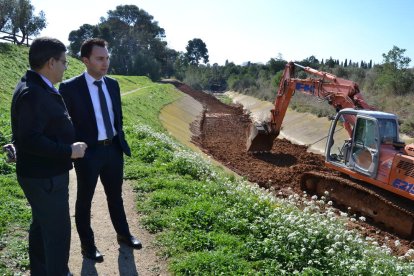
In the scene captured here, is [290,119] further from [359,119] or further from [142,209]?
[142,209]

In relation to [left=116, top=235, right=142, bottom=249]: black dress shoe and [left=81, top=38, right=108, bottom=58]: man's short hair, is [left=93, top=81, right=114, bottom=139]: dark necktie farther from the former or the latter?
[left=116, top=235, right=142, bottom=249]: black dress shoe

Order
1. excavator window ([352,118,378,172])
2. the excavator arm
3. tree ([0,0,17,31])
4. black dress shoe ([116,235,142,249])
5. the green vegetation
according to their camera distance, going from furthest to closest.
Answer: tree ([0,0,17,31])
the excavator arm
excavator window ([352,118,378,172])
black dress shoe ([116,235,142,249])
the green vegetation

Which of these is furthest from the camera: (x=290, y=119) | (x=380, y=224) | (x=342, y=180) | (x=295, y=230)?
(x=290, y=119)

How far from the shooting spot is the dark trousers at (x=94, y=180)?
197 inches

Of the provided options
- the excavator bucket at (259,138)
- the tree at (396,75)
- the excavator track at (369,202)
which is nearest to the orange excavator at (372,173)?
the excavator track at (369,202)

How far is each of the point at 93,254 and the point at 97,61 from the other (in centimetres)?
245

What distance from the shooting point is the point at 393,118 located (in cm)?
1081

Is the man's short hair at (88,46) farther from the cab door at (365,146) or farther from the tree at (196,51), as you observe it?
the tree at (196,51)

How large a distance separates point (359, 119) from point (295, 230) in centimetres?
628

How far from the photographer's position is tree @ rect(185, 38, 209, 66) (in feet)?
371

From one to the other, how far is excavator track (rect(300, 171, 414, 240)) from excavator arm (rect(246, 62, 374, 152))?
1.88 m

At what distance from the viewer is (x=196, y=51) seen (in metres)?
115

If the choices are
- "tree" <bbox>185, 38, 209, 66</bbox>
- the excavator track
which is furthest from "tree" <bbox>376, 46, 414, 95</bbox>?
"tree" <bbox>185, 38, 209, 66</bbox>

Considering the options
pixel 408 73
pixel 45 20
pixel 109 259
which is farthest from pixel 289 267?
pixel 45 20
